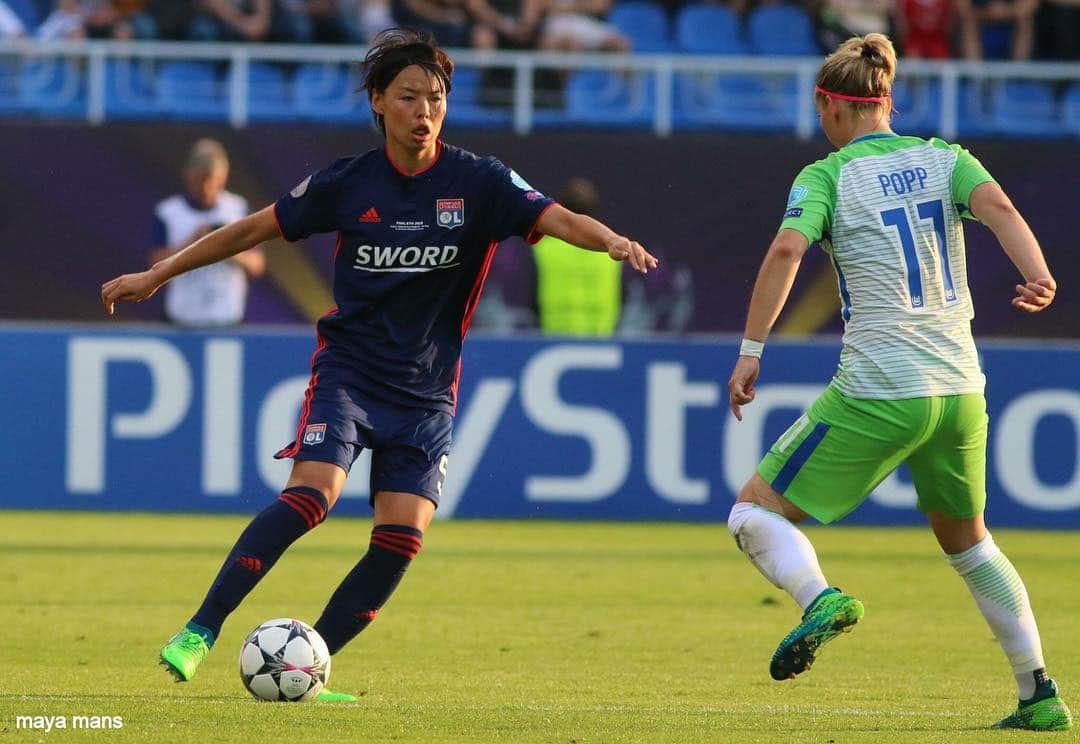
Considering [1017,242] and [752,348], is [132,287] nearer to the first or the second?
[752,348]

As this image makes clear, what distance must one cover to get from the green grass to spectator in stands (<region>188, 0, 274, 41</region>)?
19.0ft

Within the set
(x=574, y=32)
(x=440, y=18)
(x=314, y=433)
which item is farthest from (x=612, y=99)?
(x=314, y=433)

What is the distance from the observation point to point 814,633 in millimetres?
5238

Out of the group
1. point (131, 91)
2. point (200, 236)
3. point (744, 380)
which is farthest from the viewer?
point (131, 91)

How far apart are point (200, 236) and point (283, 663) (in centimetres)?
805

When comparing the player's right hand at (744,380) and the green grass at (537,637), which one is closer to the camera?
the player's right hand at (744,380)

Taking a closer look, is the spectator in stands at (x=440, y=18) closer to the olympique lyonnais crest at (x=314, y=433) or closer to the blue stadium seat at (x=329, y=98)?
the blue stadium seat at (x=329, y=98)

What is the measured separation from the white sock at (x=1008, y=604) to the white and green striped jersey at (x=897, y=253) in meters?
0.52

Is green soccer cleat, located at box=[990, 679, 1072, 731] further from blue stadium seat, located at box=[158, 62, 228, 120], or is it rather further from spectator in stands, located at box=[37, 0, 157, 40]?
spectator in stands, located at box=[37, 0, 157, 40]

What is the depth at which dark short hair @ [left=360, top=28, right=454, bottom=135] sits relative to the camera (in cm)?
609

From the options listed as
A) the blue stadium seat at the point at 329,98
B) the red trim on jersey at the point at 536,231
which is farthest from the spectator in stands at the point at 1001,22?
the red trim on jersey at the point at 536,231

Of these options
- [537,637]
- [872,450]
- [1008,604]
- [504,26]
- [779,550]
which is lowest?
[537,637]

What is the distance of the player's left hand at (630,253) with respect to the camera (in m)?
5.72

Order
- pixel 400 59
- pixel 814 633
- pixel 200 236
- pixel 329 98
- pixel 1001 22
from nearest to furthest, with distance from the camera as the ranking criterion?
pixel 814 633 < pixel 400 59 < pixel 200 236 < pixel 329 98 < pixel 1001 22
